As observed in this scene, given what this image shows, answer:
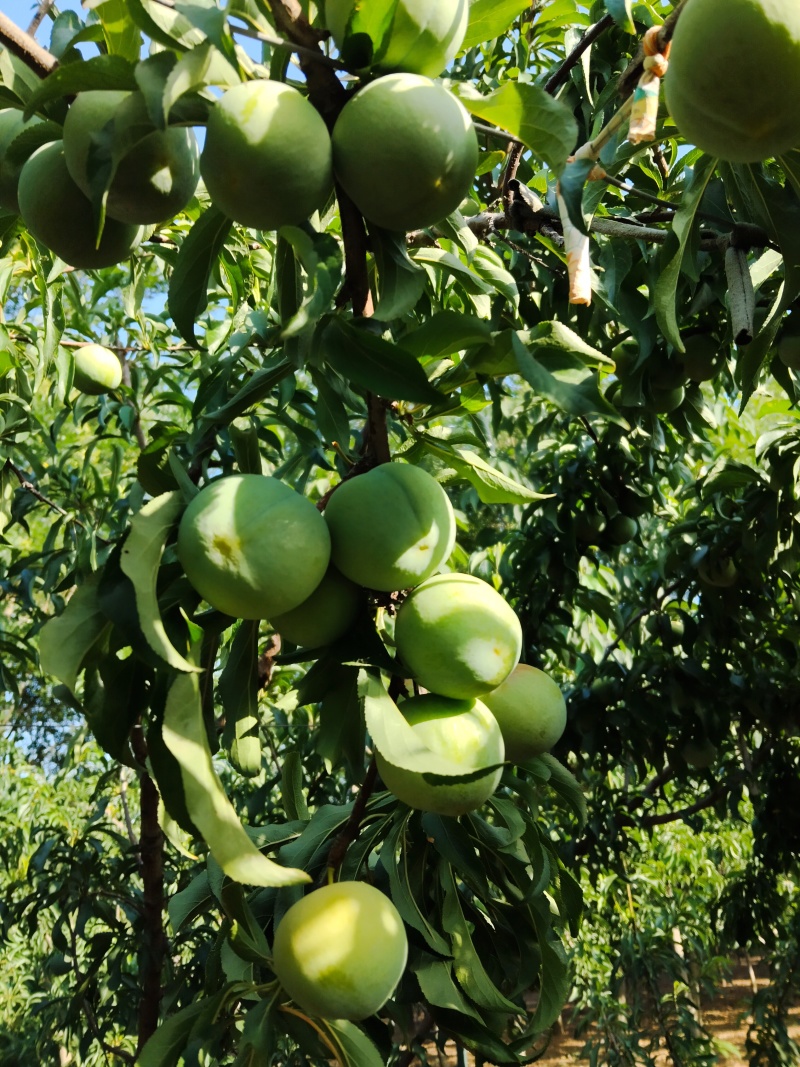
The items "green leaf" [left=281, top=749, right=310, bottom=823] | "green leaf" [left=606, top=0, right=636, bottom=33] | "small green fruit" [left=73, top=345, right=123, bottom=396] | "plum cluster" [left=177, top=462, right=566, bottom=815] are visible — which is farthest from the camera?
"small green fruit" [left=73, top=345, right=123, bottom=396]

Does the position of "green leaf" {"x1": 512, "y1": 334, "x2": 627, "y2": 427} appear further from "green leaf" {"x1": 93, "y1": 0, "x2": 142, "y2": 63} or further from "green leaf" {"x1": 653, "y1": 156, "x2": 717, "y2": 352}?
"green leaf" {"x1": 93, "y1": 0, "x2": 142, "y2": 63}

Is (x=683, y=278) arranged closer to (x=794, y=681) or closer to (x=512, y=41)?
(x=512, y=41)

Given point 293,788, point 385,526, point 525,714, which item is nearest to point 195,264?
point 385,526

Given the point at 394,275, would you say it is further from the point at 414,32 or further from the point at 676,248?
the point at 676,248

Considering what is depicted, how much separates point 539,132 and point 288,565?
18.9 inches

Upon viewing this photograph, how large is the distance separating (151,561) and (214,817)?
221 mm

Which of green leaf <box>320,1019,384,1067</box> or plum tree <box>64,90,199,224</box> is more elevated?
plum tree <box>64,90,199,224</box>

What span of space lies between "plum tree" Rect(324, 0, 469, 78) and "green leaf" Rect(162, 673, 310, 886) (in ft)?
2.13

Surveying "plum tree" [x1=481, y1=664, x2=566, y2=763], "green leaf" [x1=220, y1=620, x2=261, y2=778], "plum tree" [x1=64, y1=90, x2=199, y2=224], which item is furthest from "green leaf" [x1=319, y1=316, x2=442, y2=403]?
"plum tree" [x1=481, y1=664, x2=566, y2=763]

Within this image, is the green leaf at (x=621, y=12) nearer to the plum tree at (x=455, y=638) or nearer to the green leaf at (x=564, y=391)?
the green leaf at (x=564, y=391)

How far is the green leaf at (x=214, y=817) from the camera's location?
0.69 m

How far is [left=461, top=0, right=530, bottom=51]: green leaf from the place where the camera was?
967 millimetres

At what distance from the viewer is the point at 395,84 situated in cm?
79

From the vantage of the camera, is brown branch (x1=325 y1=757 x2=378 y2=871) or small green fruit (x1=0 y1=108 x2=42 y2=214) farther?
brown branch (x1=325 y1=757 x2=378 y2=871)
